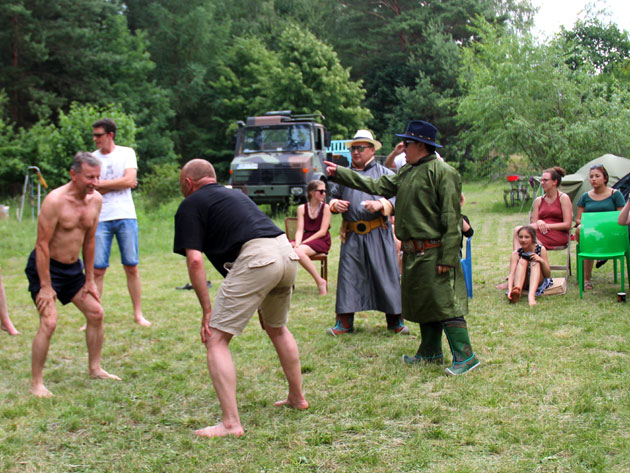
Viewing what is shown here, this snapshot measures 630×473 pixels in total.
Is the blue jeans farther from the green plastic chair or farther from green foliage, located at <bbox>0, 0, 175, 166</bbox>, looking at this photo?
green foliage, located at <bbox>0, 0, 175, 166</bbox>

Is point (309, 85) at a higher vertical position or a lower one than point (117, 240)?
higher

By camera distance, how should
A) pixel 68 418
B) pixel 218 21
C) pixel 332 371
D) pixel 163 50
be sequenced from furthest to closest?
1. pixel 218 21
2. pixel 163 50
3. pixel 332 371
4. pixel 68 418

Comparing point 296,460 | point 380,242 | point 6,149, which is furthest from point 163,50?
point 296,460

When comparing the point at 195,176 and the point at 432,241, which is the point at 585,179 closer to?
the point at 432,241

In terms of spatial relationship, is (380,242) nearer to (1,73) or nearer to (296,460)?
(296,460)

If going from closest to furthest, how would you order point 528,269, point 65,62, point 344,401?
1. point 344,401
2. point 528,269
3. point 65,62

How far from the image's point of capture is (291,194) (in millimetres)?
15359

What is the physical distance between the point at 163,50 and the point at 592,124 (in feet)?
98.7

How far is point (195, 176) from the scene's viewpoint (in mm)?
3715

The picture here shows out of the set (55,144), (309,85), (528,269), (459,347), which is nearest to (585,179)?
(528,269)

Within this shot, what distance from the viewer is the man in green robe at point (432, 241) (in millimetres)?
4535

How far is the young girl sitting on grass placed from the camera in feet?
22.9

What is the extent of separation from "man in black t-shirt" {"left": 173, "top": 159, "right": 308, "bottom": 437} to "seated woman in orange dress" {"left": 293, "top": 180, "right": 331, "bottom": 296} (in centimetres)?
419

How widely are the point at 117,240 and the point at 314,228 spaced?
272 cm
